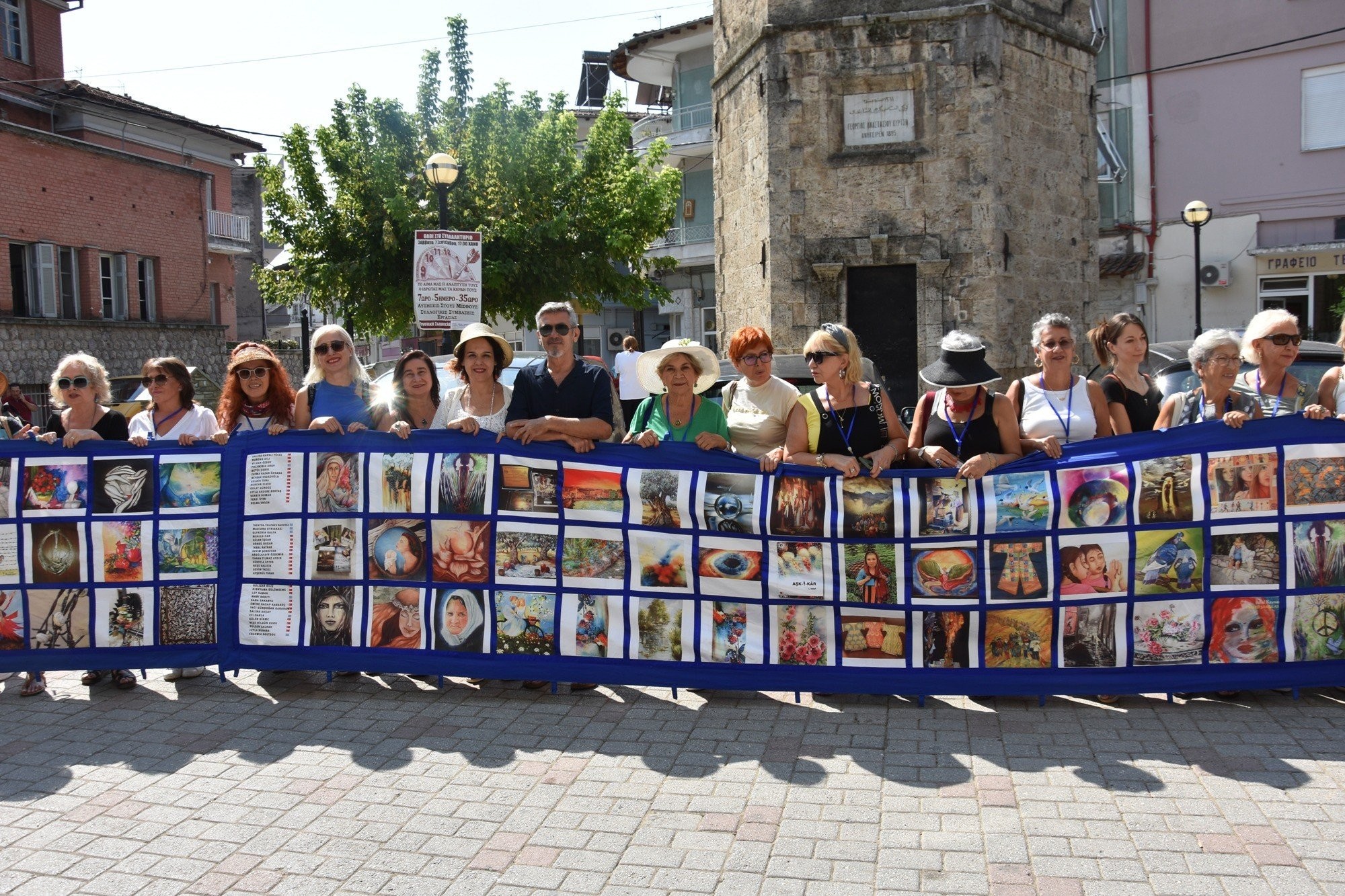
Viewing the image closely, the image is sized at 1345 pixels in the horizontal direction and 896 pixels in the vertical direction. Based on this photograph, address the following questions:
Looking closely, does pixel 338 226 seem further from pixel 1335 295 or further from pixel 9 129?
pixel 1335 295

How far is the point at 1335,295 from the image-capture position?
79.9ft

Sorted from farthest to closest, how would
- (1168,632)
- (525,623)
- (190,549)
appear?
(190,549), (525,623), (1168,632)

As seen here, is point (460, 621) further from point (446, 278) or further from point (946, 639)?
point (446, 278)

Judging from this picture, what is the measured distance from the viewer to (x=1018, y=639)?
515 cm

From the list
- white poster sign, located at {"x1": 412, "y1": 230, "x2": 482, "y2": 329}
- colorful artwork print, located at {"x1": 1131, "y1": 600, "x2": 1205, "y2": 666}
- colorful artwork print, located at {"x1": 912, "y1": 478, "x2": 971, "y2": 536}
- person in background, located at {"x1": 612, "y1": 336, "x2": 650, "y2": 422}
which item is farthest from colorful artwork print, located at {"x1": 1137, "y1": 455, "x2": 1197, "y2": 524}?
person in background, located at {"x1": 612, "y1": 336, "x2": 650, "y2": 422}

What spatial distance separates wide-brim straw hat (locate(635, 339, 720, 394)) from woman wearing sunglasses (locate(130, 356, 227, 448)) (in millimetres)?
2453

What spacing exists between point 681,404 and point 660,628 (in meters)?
1.19

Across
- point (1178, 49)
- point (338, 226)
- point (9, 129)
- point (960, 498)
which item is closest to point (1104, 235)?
point (1178, 49)

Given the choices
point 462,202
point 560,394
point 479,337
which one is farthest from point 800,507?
point 462,202

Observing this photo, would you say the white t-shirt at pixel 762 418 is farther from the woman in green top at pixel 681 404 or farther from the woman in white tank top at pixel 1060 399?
the woman in white tank top at pixel 1060 399

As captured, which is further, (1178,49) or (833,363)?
(1178,49)

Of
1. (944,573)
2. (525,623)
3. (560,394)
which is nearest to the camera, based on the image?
(944,573)

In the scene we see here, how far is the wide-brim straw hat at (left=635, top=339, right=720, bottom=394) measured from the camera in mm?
5672

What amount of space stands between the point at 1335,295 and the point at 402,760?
1021 inches
